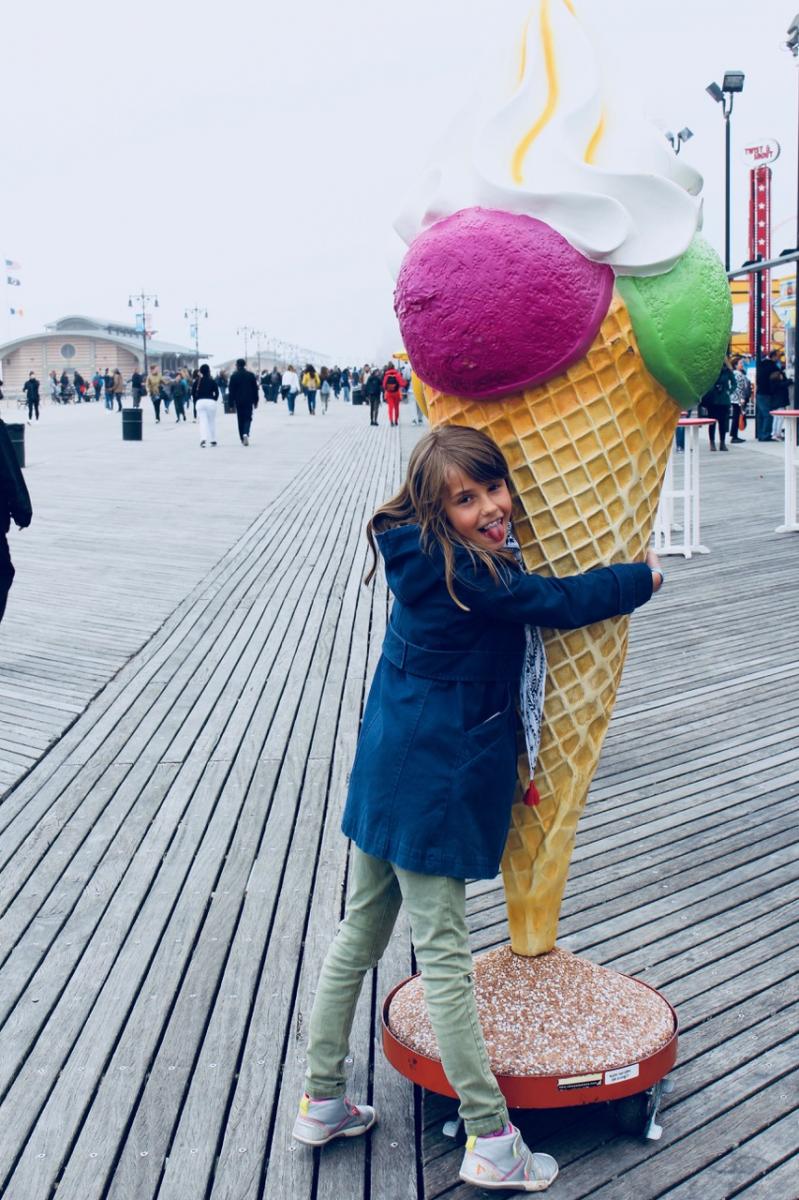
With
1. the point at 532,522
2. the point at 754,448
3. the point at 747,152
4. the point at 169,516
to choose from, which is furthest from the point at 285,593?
the point at 747,152

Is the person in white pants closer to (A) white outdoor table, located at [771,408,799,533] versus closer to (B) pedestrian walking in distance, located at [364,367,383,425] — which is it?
(B) pedestrian walking in distance, located at [364,367,383,425]

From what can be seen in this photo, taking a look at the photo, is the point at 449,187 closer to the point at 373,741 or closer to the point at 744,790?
the point at 373,741

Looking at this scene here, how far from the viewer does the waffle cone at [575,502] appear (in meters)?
2.60

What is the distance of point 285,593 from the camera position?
28.8 feet

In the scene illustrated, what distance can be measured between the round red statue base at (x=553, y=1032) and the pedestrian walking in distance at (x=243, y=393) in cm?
1945

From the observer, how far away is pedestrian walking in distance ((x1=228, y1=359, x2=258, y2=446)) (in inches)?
860

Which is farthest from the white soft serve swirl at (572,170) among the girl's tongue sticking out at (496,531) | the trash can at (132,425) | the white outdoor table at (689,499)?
the trash can at (132,425)

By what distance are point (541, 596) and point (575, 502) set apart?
31cm

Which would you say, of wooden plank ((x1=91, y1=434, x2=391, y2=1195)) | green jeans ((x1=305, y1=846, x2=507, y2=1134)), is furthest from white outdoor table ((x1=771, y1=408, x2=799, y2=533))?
green jeans ((x1=305, y1=846, x2=507, y2=1134))

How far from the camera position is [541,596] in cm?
241

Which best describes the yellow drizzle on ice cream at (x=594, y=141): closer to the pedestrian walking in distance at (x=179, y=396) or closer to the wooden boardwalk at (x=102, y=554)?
the wooden boardwalk at (x=102, y=554)

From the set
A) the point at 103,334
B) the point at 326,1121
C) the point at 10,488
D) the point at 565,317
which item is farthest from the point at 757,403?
the point at 103,334

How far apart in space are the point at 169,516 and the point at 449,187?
34.7 ft

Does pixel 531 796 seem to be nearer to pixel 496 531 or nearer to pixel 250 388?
pixel 496 531
